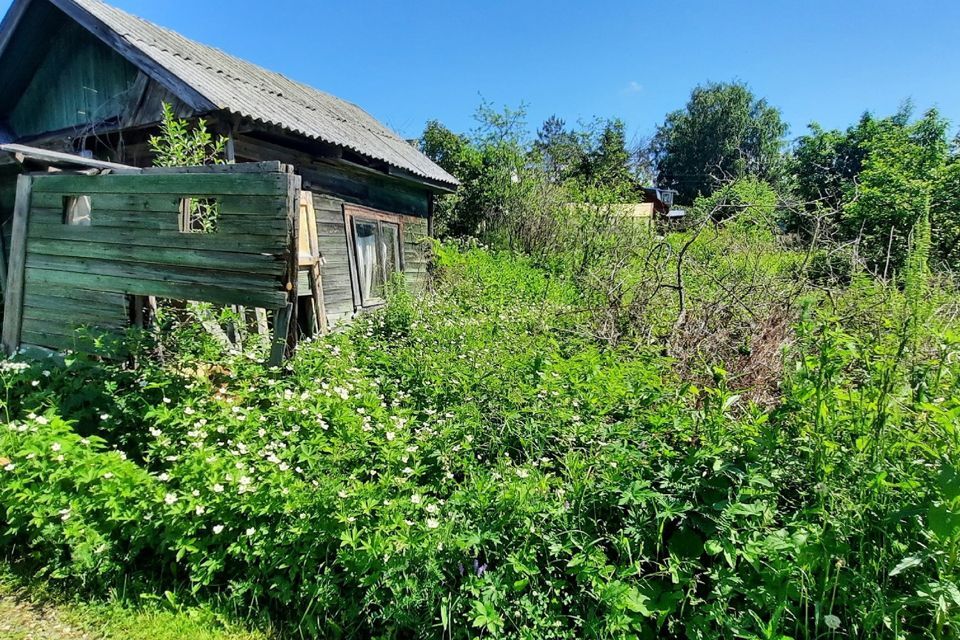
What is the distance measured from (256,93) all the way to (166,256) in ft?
12.7

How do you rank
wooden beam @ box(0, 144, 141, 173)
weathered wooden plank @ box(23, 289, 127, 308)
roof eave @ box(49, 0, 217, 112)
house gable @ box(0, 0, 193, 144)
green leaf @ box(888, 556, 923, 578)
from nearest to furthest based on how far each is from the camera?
1. green leaf @ box(888, 556, 923, 578)
2. wooden beam @ box(0, 144, 141, 173)
3. weathered wooden plank @ box(23, 289, 127, 308)
4. roof eave @ box(49, 0, 217, 112)
5. house gable @ box(0, 0, 193, 144)

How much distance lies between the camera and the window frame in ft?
23.9

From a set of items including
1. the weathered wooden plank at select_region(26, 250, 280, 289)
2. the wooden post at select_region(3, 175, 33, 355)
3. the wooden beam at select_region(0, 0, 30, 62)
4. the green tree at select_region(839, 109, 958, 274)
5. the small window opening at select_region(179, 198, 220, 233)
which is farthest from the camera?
the green tree at select_region(839, 109, 958, 274)

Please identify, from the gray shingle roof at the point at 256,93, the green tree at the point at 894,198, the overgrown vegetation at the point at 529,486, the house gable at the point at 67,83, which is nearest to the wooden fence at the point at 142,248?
the overgrown vegetation at the point at 529,486

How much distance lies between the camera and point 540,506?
82.4 inches

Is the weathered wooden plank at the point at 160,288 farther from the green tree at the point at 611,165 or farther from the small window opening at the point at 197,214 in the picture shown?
the green tree at the point at 611,165

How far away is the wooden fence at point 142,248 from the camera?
353 cm

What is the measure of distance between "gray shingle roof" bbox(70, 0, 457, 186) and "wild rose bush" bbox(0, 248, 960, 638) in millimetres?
3767

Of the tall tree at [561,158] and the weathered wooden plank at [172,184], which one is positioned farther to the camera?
the tall tree at [561,158]

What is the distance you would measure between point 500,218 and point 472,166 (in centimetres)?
204

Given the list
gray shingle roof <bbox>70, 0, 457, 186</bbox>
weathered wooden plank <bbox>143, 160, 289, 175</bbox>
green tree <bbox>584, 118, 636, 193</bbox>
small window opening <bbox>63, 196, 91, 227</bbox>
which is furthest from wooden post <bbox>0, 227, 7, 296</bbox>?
green tree <bbox>584, 118, 636, 193</bbox>

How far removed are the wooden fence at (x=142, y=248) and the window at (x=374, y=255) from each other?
3.32 m

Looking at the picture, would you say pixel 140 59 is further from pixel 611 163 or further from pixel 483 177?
pixel 611 163

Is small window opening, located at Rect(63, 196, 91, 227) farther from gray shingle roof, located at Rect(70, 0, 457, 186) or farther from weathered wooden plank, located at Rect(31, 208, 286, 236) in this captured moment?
gray shingle roof, located at Rect(70, 0, 457, 186)
